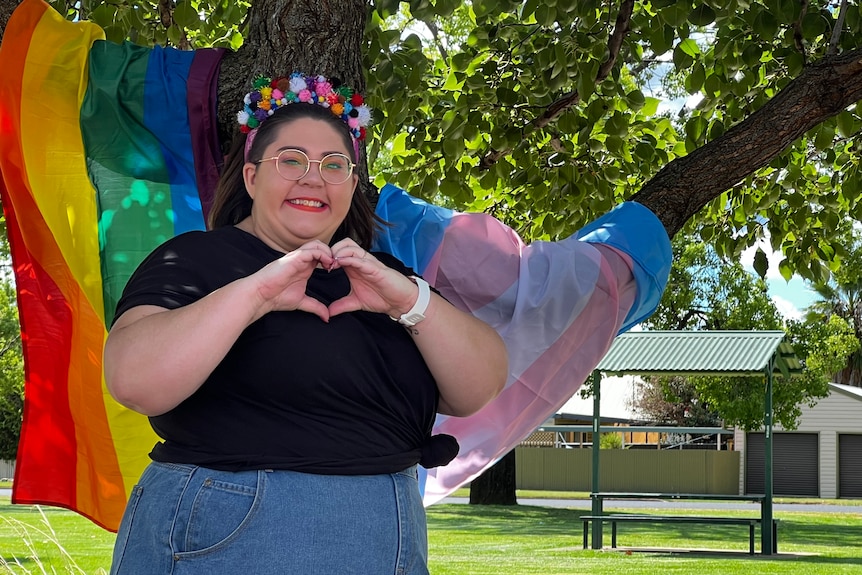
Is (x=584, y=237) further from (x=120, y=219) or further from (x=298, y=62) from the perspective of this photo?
(x=120, y=219)

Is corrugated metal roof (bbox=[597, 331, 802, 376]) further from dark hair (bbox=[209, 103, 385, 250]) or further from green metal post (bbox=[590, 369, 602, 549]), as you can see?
dark hair (bbox=[209, 103, 385, 250])

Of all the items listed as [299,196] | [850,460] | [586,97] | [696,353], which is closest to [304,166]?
[299,196]

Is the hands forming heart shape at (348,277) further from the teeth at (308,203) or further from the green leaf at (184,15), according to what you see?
the green leaf at (184,15)

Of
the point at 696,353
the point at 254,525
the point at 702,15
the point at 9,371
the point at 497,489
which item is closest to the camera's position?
the point at 254,525

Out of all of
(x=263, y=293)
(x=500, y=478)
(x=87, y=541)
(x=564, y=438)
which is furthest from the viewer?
(x=564, y=438)

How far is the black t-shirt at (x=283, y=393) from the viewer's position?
211 centimetres

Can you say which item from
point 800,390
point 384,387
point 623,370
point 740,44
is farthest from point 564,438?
point 384,387

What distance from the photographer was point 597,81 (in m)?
5.38

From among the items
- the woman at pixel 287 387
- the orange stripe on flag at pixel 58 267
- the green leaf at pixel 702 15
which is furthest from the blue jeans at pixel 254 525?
the green leaf at pixel 702 15

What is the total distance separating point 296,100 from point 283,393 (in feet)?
2.59

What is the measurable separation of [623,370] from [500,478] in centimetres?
974

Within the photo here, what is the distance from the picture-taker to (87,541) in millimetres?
12938

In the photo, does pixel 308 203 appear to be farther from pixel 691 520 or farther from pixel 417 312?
pixel 691 520

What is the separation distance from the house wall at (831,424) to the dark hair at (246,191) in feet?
121
